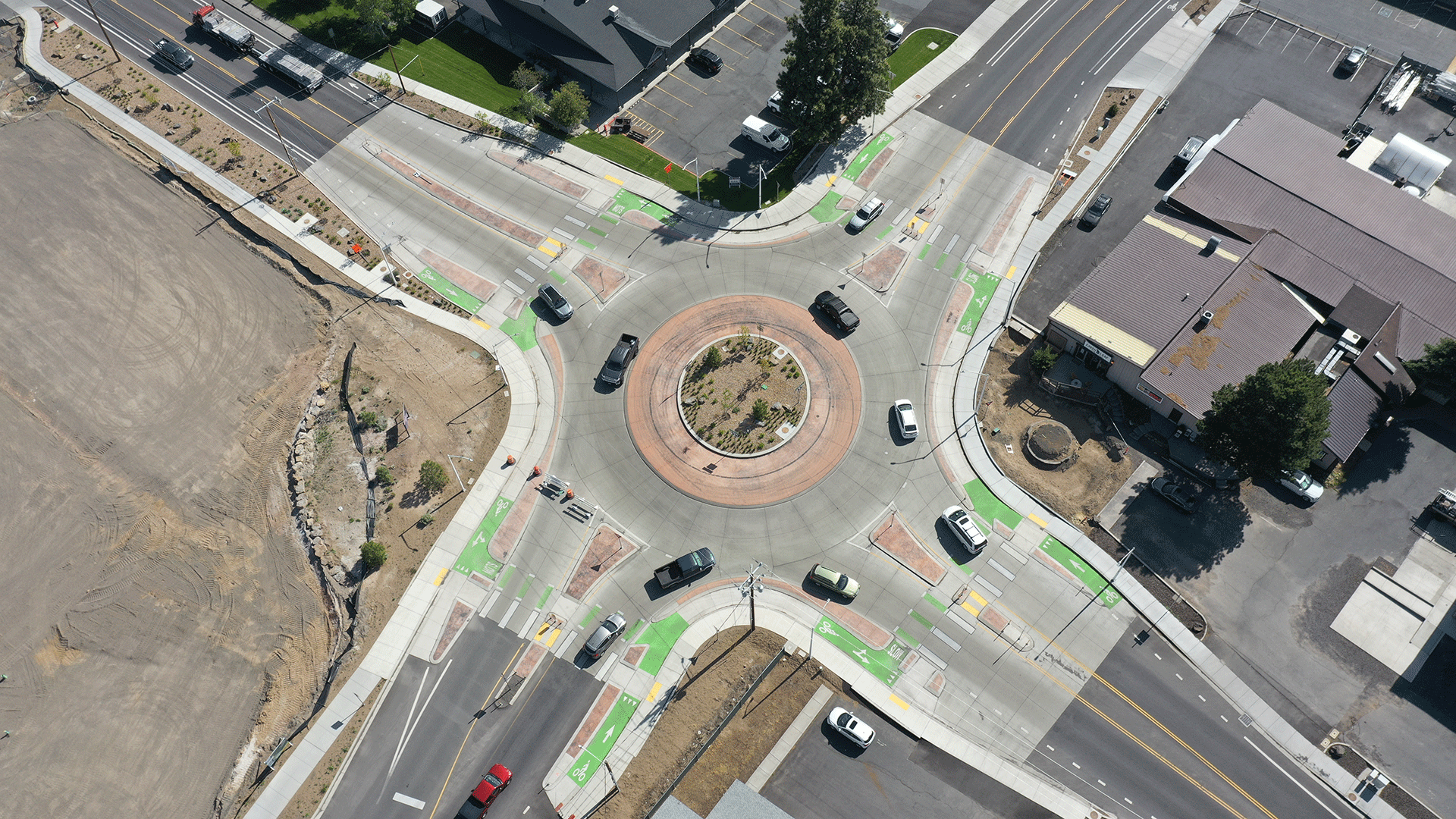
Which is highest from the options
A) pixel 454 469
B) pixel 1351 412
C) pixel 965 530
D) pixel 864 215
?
pixel 1351 412

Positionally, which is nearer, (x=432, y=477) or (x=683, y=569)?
(x=683, y=569)

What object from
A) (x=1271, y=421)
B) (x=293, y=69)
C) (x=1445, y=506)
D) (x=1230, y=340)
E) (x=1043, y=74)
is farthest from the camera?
(x=293, y=69)

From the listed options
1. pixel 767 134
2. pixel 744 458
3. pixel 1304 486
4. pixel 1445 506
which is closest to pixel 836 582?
pixel 744 458

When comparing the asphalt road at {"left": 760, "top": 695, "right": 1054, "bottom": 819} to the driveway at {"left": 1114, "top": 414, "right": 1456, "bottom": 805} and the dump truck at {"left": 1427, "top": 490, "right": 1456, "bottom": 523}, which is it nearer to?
the driveway at {"left": 1114, "top": 414, "right": 1456, "bottom": 805}

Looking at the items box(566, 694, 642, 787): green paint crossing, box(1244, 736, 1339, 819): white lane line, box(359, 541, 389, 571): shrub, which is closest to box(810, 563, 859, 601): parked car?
box(566, 694, 642, 787): green paint crossing

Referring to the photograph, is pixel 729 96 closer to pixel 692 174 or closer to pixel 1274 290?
pixel 692 174

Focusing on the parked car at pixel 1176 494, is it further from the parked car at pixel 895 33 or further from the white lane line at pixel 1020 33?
the parked car at pixel 895 33
